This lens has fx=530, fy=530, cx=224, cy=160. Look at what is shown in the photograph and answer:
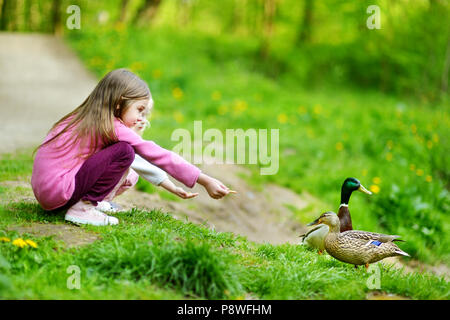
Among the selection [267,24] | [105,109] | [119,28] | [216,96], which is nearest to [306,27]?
[267,24]

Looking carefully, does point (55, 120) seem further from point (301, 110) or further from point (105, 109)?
point (105, 109)

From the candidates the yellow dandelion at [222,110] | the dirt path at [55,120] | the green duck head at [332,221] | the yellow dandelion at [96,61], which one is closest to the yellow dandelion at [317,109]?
the yellow dandelion at [222,110]

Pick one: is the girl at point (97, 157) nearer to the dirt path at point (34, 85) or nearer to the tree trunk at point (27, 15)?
the dirt path at point (34, 85)

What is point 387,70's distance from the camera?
14.8 m

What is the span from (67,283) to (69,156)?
99cm

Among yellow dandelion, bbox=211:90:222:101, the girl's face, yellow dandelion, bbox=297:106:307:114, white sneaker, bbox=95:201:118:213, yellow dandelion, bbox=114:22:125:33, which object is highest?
yellow dandelion, bbox=114:22:125:33

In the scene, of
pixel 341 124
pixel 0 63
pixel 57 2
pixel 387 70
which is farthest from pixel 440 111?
pixel 57 2

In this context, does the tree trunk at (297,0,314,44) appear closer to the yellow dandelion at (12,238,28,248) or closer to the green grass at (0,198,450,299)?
the green grass at (0,198,450,299)

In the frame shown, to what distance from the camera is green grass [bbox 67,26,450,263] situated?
7.04 metres

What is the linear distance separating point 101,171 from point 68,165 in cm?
24

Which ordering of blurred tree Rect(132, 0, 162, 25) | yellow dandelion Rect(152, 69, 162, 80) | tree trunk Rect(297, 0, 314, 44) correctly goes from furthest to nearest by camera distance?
tree trunk Rect(297, 0, 314, 44), blurred tree Rect(132, 0, 162, 25), yellow dandelion Rect(152, 69, 162, 80)

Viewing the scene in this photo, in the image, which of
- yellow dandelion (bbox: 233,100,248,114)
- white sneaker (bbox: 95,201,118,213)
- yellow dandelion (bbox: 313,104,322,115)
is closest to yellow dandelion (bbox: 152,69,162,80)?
yellow dandelion (bbox: 233,100,248,114)

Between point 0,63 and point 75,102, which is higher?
point 0,63
